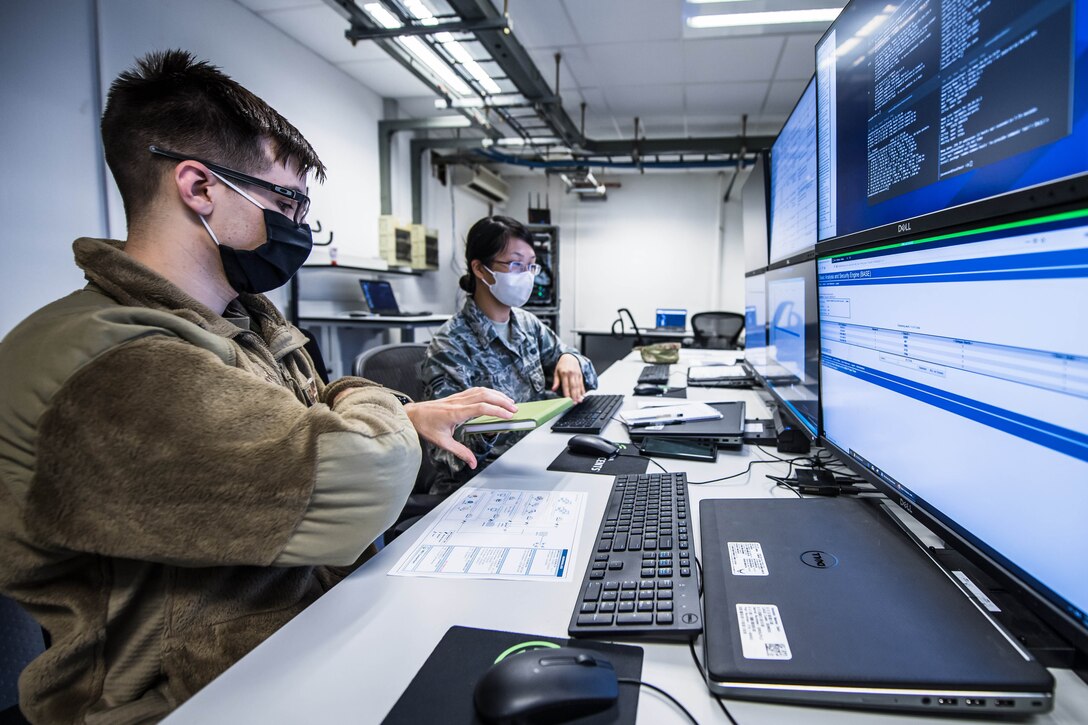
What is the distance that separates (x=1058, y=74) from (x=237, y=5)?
12.9ft

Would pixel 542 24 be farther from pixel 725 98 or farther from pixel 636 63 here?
pixel 725 98

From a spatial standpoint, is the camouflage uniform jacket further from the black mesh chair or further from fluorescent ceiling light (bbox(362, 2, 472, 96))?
the black mesh chair

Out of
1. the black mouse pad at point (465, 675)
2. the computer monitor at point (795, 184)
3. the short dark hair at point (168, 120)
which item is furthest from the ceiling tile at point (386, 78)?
the black mouse pad at point (465, 675)

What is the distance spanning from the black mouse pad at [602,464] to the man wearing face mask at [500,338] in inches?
17.1

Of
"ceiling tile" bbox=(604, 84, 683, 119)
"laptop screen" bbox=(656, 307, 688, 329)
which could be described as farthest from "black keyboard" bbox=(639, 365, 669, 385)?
"laptop screen" bbox=(656, 307, 688, 329)

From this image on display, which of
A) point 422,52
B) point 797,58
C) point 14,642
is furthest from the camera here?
point 797,58

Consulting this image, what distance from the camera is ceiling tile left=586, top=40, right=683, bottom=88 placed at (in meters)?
3.59

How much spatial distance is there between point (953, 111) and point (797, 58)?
383 cm

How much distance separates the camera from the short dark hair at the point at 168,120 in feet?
Answer: 2.56

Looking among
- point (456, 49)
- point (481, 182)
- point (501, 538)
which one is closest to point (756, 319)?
point (501, 538)

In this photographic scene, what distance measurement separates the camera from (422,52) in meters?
2.92

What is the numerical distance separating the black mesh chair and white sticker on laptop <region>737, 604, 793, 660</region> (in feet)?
14.1

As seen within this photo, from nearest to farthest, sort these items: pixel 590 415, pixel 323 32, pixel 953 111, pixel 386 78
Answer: pixel 953 111 → pixel 590 415 → pixel 323 32 → pixel 386 78

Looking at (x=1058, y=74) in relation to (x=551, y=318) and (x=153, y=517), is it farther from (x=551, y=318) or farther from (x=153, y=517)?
(x=551, y=318)
